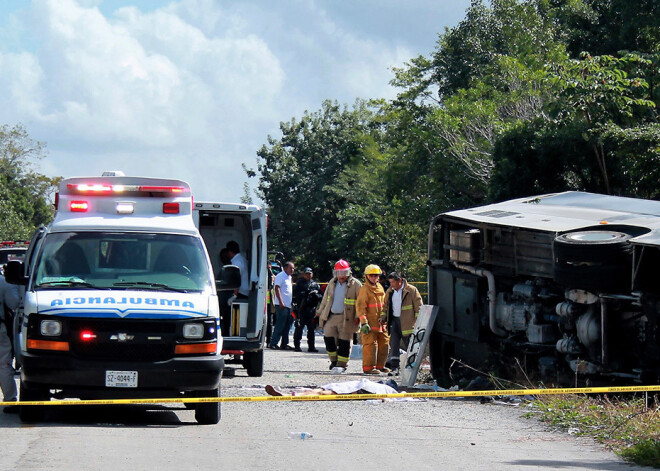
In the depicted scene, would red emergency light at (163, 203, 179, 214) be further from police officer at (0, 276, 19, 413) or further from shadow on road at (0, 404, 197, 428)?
shadow on road at (0, 404, 197, 428)

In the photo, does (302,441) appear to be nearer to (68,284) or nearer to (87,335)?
(87,335)

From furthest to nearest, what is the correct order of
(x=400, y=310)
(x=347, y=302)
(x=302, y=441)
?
(x=347, y=302) → (x=400, y=310) → (x=302, y=441)

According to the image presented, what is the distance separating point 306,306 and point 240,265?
7.81 metres

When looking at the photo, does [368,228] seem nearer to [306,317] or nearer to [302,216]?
[302,216]

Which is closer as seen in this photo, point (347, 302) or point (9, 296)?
point (9, 296)

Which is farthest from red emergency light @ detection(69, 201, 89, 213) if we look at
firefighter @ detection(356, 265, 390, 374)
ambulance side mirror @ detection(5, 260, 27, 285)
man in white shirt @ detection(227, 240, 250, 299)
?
firefighter @ detection(356, 265, 390, 374)

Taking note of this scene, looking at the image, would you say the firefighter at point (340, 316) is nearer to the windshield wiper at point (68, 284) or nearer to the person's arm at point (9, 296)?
the person's arm at point (9, 296)

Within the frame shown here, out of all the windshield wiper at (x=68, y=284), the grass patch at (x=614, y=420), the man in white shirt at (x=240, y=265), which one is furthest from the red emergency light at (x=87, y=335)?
the man in white shirt at (x=240, y=265)

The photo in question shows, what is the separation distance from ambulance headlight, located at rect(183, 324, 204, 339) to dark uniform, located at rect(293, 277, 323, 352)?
13.3 metres

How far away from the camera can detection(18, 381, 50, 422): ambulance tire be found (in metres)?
9.99

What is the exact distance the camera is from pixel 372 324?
56.2ft

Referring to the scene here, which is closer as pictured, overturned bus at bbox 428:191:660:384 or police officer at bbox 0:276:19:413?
police officer at bbox 0:276:19:413

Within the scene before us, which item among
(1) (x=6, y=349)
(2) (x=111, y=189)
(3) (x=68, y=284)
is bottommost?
(1) (x=6, y=349)

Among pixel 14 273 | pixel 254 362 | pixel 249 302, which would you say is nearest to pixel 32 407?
pixel 14 273
